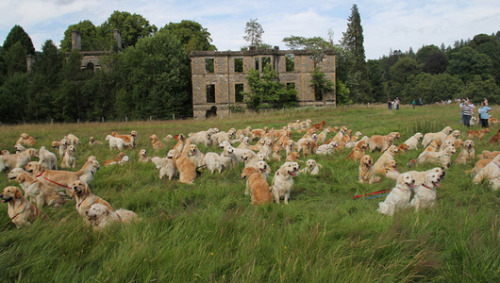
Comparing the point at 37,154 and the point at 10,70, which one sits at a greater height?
the point at 10,70

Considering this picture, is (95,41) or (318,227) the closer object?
(318,227)

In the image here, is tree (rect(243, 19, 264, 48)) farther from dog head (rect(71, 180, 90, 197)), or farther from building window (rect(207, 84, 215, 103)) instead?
dog head (rect(71, 180, 90, 197))

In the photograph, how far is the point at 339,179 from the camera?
911cm

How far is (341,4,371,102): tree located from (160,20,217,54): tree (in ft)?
97.4

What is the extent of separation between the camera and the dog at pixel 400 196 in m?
6.17

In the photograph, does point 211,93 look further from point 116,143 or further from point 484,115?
point 484,115

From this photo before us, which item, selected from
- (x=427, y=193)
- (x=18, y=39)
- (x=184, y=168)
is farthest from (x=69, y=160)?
(x=18, y=39)

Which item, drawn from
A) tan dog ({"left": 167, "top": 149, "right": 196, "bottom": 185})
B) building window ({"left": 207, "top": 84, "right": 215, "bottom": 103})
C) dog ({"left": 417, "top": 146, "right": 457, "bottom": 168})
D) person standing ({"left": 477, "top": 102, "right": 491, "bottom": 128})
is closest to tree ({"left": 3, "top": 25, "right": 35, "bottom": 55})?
building window ({"left": 207, "top": 84, "right": 215, "bottom": 103})

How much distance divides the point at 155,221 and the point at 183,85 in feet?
153

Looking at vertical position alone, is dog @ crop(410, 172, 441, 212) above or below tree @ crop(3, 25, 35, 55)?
below

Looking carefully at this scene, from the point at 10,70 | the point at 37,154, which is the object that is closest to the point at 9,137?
the point at 37,154

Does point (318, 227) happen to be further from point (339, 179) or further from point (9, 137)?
point (9, 137)

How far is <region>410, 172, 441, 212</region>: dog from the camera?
6250 mm

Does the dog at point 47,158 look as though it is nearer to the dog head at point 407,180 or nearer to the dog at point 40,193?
the dog at point 40,193
